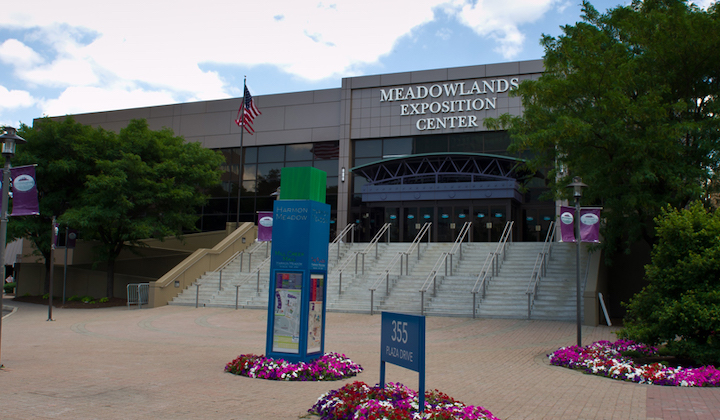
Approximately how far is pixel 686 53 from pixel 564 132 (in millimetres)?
4347

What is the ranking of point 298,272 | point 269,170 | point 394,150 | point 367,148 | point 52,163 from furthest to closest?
point 269,170 < point 367,148 < point 394,150 < point 52,163 < point 298,272

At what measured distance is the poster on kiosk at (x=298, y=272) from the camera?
29.7 ft

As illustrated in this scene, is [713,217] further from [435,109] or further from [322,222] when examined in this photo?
[435,109]

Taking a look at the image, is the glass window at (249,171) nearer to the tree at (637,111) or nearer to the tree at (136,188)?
the tree at (136,188)

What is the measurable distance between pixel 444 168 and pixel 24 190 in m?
22.6

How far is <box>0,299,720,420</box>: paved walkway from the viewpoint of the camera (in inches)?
259

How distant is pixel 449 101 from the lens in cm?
3128

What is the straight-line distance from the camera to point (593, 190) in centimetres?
1650

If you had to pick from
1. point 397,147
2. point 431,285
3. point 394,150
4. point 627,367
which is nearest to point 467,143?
point 397,147

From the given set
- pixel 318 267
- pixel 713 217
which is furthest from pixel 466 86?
pixel 318 267

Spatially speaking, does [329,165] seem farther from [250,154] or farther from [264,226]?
[264,226]

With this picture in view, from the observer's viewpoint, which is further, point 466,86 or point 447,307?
point 466,86

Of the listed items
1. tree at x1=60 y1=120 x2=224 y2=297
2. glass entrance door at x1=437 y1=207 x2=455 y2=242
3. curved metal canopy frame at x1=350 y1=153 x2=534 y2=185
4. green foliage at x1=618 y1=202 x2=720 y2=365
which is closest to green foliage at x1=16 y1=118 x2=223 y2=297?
tree at x1=60 y1=120 x2=224 y2=297

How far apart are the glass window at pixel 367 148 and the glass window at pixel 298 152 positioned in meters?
3.22
